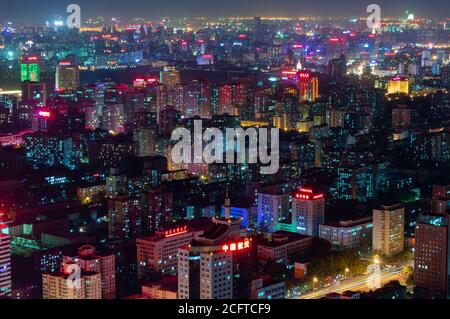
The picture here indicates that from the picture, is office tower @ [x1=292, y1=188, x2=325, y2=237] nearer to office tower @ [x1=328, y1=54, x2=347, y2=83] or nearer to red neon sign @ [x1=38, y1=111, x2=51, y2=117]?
red neon sign @ [x1=38, y1=111, x2=51, y2=117]

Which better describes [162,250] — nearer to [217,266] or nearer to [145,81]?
[217,266]

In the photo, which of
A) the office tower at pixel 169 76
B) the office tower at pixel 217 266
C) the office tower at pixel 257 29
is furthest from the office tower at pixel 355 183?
the office tower at pixel 257 29

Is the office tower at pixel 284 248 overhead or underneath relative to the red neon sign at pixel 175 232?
underneath

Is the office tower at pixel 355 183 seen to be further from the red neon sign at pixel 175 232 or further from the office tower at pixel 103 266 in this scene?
the office tower at pixel 103 266

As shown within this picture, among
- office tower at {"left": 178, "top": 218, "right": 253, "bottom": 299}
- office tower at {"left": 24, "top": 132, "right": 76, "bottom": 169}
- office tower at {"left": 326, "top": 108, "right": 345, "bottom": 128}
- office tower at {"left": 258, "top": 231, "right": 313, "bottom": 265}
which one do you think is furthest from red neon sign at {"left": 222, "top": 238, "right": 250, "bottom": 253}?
office tower at {"left": 326, "top": 108, "right": 345, "bottom": 128}

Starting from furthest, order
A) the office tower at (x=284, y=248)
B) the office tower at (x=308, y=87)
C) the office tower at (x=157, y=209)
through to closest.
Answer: the office tower at (x=308, y=87) → the office tower at (x=157, y=209) → the office tower at (x=284, y=248)
